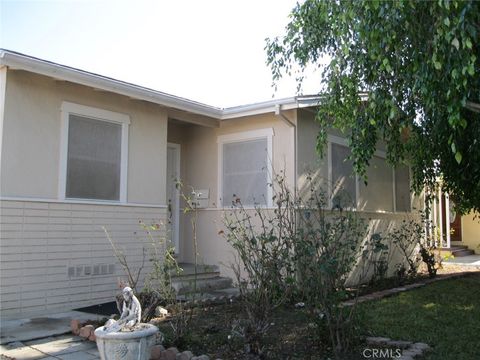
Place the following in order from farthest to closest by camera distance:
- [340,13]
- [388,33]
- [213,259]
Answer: [213,259] < [340,13] < [388,33]

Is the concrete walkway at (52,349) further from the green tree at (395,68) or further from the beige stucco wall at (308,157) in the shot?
the beige stucco wall at (308,157)

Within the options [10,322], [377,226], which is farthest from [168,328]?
[377,226]

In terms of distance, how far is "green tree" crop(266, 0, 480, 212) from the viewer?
12.9 ft

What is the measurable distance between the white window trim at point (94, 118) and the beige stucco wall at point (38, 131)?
0.07 meters

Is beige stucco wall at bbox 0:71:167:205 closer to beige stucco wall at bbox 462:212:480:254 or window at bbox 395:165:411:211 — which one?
window at bbox 395:165:411:211

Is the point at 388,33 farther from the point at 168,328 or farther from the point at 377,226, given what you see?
the point at 377,226

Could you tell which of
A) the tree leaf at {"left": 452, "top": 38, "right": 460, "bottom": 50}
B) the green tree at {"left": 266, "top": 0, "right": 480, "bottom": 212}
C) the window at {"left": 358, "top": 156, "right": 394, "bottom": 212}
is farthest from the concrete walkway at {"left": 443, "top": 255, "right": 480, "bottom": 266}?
the tree leaf at {"left": 452, "top": 38, "right": 460, "bottom": 50}

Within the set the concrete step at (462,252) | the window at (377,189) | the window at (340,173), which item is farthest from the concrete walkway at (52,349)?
the concrete step at (462,252)

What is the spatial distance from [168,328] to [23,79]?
14.0 feet

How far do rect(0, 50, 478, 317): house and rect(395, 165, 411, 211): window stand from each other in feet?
7.42

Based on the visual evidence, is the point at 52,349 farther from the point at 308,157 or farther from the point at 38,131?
the point at 308,157

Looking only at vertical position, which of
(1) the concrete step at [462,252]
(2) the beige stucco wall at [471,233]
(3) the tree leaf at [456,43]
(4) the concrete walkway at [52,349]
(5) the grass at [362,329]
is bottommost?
(4) the concrete walkway at [52,349]

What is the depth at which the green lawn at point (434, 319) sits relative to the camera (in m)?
5.24

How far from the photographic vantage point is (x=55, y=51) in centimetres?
849
